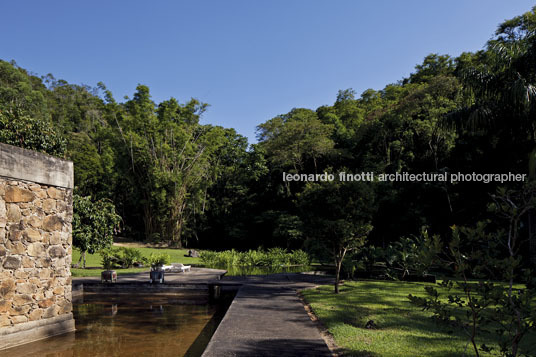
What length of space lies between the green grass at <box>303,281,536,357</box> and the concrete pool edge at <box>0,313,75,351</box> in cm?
481

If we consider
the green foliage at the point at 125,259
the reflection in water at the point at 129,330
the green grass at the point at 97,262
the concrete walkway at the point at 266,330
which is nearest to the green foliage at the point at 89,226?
the green grass at the point at 97,262

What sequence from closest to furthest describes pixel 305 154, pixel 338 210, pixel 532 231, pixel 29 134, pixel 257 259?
pixel 338 210 → pixel 29 134 → pixel 532 231 → pixel 257 259 → pixel 305 154

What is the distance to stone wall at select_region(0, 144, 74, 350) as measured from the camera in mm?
5549

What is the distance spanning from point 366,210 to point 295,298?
300 cm

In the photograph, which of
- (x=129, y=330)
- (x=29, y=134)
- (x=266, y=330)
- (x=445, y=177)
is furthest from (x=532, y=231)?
(x=29, y=134)

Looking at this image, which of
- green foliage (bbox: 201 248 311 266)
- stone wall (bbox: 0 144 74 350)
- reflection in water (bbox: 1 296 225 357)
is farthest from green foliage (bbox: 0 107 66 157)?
green foliage (bbox: 201 248 311 266)

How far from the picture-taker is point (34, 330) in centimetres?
593

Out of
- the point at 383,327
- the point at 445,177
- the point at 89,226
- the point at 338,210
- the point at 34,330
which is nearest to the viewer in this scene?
the point at 34,330

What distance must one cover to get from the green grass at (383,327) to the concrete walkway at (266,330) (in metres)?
0.45

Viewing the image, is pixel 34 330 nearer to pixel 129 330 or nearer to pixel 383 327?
pixel 129 330

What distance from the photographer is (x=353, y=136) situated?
3147cm

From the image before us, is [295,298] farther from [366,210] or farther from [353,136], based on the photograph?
[353,136]

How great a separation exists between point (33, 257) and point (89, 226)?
8.37m

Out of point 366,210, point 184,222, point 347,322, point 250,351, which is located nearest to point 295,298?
point 347,322
